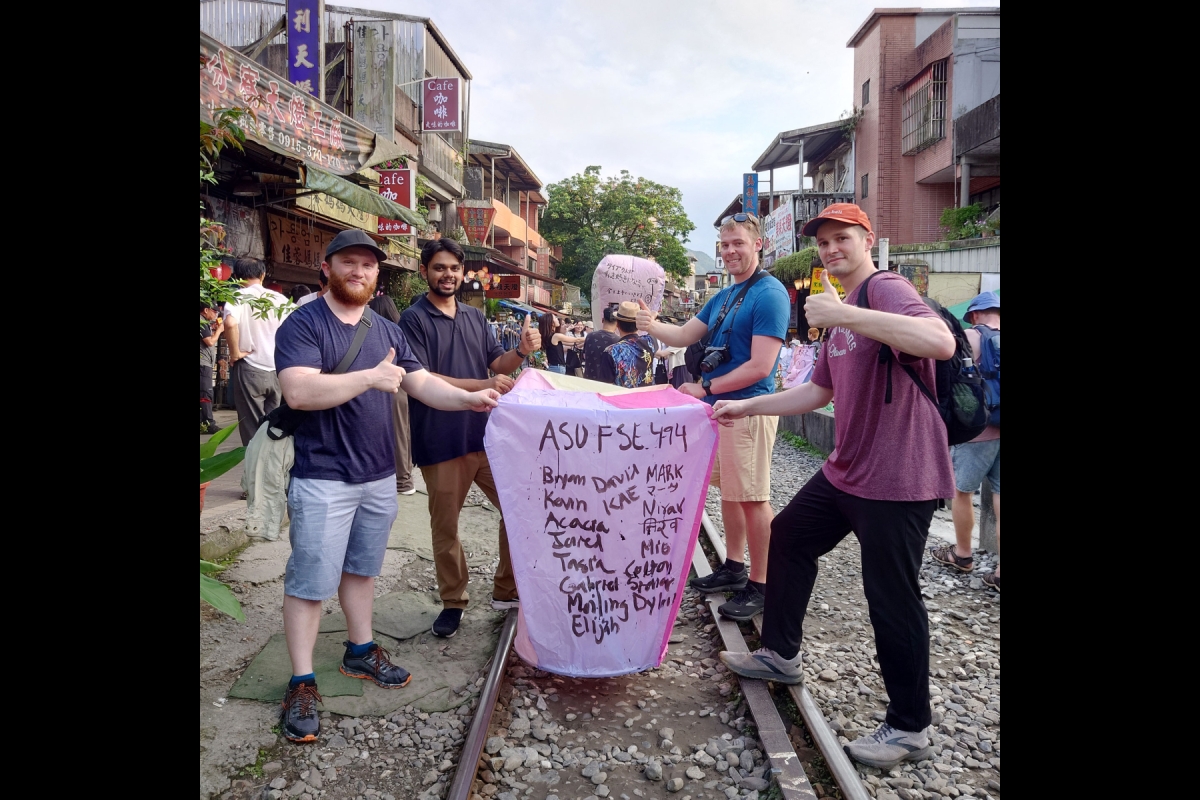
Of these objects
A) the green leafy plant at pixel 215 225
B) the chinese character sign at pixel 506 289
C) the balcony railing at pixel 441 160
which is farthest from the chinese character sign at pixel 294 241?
the chinese character sign at pixel 506 289

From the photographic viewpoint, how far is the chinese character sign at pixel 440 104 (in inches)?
791

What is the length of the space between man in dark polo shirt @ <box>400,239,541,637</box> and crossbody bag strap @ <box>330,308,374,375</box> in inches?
26.2

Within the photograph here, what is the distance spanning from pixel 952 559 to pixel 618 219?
1543 inches

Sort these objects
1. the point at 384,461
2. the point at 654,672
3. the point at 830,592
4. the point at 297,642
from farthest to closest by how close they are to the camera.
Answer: the point at 830,592 → the point at 654,672 → the point at 384,461 → the point at 297,642

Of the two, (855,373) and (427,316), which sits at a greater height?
(427,316)

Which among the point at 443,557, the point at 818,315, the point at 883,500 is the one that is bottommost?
the point at 443,557

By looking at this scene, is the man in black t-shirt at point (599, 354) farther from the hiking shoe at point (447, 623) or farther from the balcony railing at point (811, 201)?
the balcony railing at point (811, 201)

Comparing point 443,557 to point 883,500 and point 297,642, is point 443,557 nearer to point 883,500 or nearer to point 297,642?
point 297,642

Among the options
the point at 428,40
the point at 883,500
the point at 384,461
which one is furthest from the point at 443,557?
the point at 428,40

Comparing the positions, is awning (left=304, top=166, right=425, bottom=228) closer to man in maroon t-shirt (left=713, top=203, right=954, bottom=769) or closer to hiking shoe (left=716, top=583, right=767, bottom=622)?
hiking shoe (left=716, top=583, right=767, bottom=622)

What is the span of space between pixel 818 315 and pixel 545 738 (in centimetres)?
211

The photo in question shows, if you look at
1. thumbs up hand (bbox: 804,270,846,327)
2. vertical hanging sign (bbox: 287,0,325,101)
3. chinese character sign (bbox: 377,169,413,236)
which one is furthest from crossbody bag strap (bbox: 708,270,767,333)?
chinese character sign (bbox: 377,169,413,236)

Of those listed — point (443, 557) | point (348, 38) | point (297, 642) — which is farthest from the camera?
point (348, 38)

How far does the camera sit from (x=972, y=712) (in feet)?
10.7
